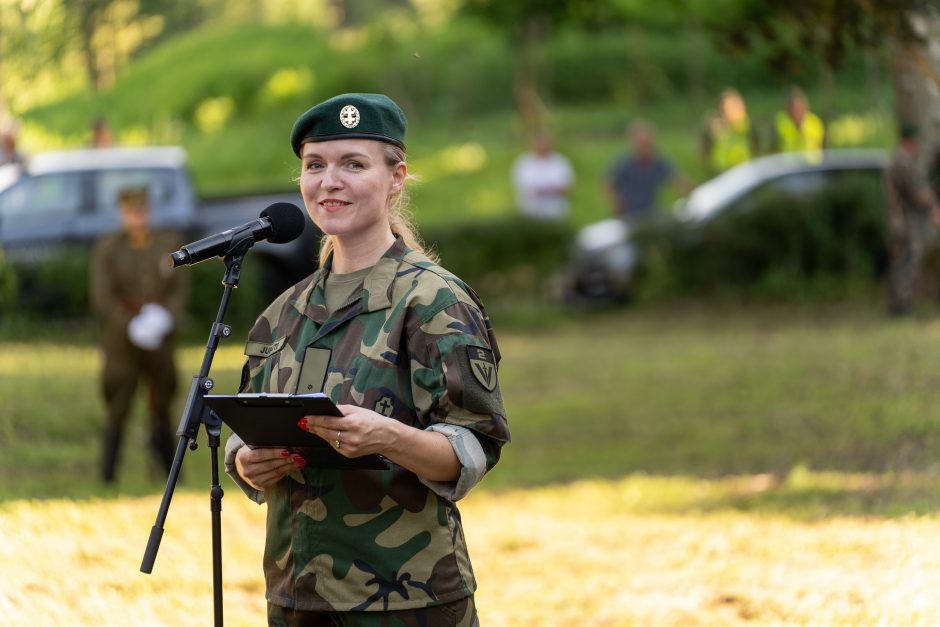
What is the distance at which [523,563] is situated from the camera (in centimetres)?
829

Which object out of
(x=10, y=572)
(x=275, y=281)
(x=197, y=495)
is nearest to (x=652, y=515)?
(x=197, y=495)

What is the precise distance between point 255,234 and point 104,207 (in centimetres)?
1396

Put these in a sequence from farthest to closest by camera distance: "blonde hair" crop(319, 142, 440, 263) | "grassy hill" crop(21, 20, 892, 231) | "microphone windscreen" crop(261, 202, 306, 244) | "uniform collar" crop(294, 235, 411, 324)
→ "grassy hill" crop(21, 20, 892, 231), "microphone windscreen" crop(261, 202, 306, 244), "blonde hair" crop(319, 142, 440, 263), "uniform collar" crop(294, 235, 411, 324)

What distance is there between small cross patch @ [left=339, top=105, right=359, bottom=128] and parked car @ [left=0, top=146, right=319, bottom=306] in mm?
12793

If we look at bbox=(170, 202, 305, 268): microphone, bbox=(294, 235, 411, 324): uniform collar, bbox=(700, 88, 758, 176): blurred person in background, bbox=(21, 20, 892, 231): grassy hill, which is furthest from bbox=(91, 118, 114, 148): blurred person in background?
bbox=(294, 235, 411, 324): uniform collar

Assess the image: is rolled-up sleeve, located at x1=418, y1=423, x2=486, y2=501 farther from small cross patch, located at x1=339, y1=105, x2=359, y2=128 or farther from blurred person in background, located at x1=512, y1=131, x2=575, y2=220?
blurred person in background, located at x1=512, y1=131, x2=575, y2=220

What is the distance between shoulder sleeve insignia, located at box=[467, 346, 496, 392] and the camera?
3312 millimetres

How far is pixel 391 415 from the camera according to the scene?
3.33 meters

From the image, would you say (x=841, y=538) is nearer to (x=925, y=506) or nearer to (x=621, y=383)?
(x=925, y=506)

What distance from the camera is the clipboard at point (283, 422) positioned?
310cm

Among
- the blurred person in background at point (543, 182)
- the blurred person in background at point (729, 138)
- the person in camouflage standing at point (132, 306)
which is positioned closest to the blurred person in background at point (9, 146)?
the person in camouflage standing at point (132, 306)

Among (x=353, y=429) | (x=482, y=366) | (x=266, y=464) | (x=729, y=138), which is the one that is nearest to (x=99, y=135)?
Result: (x=729, y=138)

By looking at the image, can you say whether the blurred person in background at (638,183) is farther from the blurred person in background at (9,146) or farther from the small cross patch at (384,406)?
the small cross patch at (384,406)

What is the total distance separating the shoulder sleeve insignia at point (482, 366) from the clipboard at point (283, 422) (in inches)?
10.8
